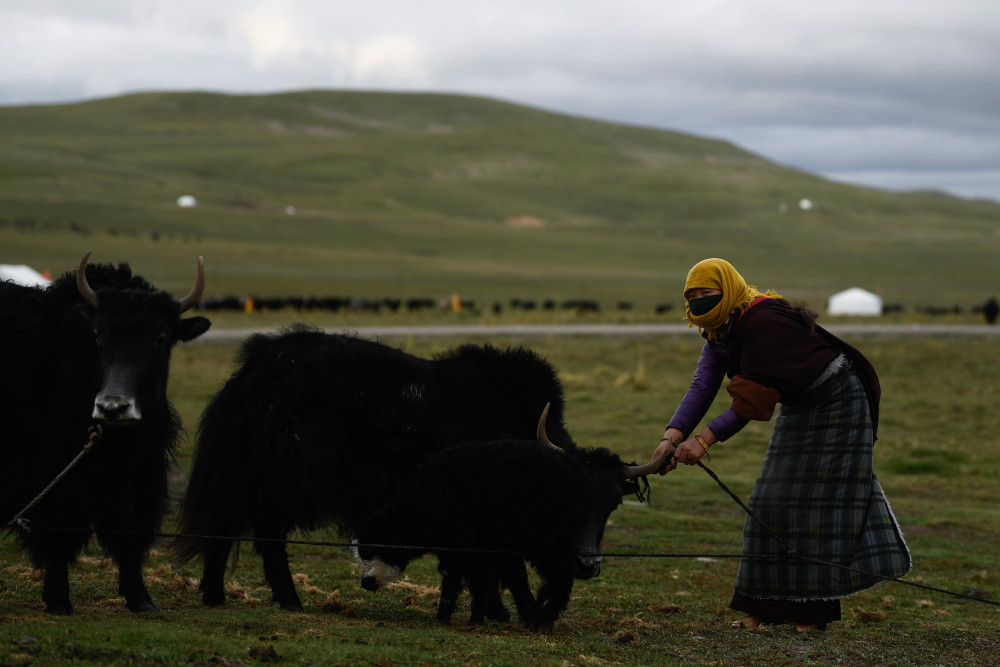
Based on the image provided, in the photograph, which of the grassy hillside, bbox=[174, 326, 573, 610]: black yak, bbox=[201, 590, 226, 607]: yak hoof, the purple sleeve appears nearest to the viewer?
the purple sleeve

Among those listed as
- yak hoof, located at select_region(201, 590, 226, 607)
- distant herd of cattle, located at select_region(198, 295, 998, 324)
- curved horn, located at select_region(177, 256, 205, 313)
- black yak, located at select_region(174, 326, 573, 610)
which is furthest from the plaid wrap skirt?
distant herd of cattle, located at select_region(198, 295, 998, 324)

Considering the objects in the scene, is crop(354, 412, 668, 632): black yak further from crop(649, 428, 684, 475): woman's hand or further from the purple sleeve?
the purple sleeve

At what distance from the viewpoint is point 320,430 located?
639cm

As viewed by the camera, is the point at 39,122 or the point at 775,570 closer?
the point at 775,570

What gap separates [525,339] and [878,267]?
2640 inches

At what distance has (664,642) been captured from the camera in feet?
19.3

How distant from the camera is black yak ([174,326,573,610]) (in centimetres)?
641

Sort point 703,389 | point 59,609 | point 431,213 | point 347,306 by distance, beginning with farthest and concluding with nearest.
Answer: point 431,213 → point 347,306 → point 703,389 → point 59,609

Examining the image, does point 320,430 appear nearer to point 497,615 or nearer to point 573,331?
point 497,615

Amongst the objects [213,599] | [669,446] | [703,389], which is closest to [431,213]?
[213,599]

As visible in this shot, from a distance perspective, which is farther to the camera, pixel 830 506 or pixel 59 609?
pixel 830 506

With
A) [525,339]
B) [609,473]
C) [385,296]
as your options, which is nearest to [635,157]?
[385,296]

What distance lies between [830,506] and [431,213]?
110920 millimetres

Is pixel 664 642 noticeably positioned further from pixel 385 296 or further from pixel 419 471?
pixel 385 296
